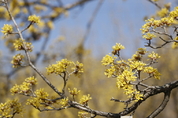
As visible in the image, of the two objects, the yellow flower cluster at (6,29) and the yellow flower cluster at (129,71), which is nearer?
the yellow flower cluster at (129,71)

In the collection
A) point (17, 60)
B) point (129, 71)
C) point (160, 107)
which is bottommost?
point (160, 107)

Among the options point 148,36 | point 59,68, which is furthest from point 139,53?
point 59,68

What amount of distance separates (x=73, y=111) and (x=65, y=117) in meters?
0.82

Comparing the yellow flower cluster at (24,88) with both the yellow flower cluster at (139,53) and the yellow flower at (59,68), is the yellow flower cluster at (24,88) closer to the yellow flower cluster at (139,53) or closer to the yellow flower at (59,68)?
the yellow flower at (59,68)

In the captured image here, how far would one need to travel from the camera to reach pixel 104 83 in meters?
10.1

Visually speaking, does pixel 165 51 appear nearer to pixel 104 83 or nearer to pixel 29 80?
pixel 104 83

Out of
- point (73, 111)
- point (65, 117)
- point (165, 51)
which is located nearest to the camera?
point (65, 117)

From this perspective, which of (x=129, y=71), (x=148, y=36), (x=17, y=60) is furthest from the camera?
(x=17, y=60)

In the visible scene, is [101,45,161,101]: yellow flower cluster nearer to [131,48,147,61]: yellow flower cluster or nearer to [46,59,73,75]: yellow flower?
[131,48,147,61]: yellow flower cluster

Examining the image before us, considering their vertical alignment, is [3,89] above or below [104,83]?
below

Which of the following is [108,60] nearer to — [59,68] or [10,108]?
[59,68]

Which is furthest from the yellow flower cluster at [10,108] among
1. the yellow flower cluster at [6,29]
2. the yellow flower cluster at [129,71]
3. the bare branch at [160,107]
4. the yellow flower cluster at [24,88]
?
the bare branch at [160,107]

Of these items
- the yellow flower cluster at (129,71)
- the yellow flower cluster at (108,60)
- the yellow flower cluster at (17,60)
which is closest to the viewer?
the yellow flower cluster at (129,71)

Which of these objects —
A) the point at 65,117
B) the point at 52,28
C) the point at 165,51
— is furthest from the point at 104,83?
the point at 52,28
